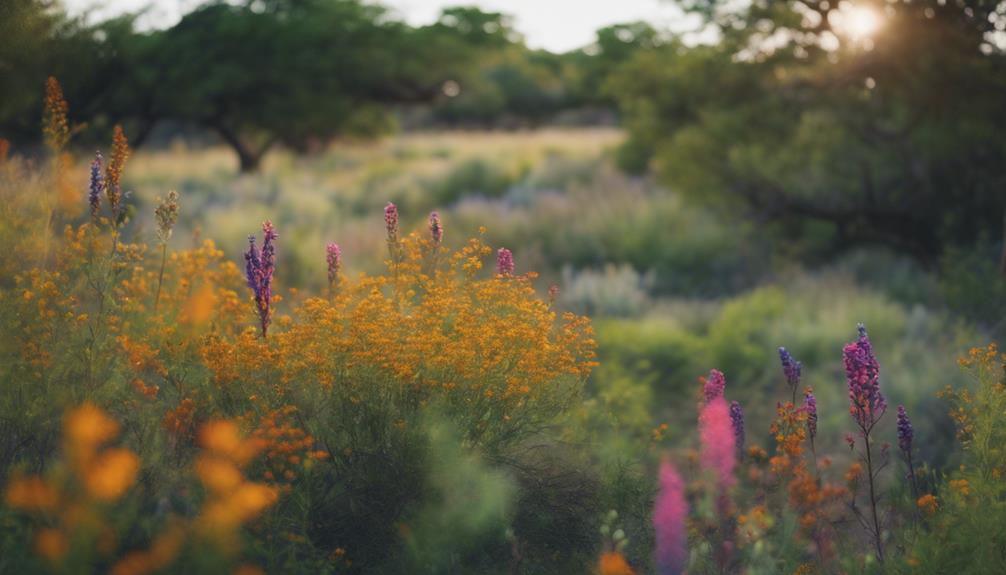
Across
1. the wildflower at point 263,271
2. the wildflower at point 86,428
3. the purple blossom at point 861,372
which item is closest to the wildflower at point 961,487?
the purple blossom at point 861,372

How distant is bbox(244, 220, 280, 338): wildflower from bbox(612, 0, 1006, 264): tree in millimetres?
A: 7263

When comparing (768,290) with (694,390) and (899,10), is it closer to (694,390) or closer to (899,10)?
(694,390)

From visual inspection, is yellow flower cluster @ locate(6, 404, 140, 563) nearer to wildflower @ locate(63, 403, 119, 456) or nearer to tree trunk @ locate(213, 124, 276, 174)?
wildflower @ locate(63, 403, 119, 456)

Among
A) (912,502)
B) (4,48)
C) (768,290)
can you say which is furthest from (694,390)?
(4,48)

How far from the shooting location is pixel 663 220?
11.4m

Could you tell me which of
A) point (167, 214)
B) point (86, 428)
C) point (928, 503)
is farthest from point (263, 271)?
point (928, 503)

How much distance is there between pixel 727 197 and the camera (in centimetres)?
1047

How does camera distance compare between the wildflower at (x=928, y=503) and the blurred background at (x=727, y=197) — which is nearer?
the wildflower at (x=928, y=503)

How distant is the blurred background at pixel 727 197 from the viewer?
6773 millimetres

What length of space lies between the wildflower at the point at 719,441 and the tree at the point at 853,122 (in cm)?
653

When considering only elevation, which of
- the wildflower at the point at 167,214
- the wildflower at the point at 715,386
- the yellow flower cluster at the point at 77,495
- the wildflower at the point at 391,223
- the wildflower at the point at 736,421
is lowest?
the wildflower at the point at 736,421

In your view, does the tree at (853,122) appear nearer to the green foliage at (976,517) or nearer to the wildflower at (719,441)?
the green foliage at (976,517)

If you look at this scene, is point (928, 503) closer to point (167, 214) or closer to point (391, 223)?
point (391, 223)

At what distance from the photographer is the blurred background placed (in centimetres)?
677
